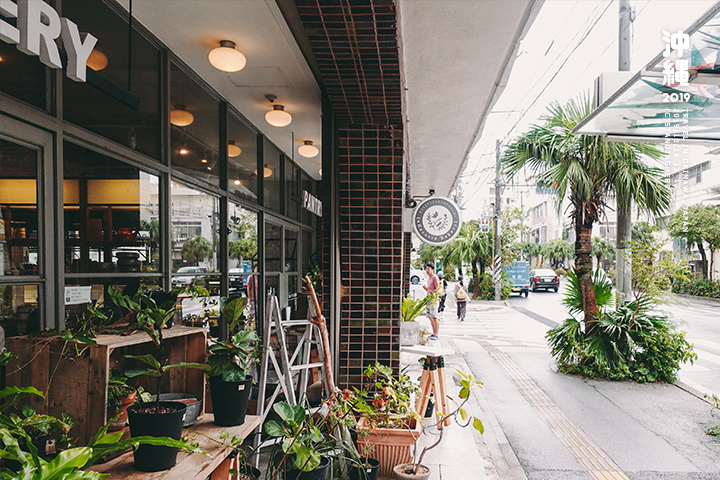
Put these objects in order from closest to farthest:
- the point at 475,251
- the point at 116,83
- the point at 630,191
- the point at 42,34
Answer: the point at 42,34
the point at 116,83
the point at 630,191
the point at 475,251

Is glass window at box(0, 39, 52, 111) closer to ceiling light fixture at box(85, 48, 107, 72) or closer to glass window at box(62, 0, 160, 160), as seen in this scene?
glass window at box(62, 0, 160, 160)

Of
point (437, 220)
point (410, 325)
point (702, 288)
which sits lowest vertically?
point (702, 288)

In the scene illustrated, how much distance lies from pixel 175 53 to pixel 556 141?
604cm

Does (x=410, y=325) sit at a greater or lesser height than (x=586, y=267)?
lesser

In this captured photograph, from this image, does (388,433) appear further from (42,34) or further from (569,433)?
(42,34)

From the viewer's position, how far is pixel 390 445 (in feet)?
11.6

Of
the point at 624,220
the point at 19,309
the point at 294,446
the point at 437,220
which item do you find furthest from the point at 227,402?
the point at 624,220

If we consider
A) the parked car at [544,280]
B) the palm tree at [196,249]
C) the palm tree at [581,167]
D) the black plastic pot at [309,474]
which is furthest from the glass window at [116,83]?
the parked car at [544,280]

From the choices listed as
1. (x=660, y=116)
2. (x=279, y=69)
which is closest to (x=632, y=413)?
(x=660, y=116)

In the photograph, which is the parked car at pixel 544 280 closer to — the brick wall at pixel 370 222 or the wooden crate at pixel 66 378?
the brick wall at pixel 370 222

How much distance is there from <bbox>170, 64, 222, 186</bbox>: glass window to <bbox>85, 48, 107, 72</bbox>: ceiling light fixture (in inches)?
32.8

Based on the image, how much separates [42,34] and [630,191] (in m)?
7.65

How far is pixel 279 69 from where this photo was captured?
4.21 m

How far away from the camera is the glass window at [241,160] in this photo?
16.3ft
